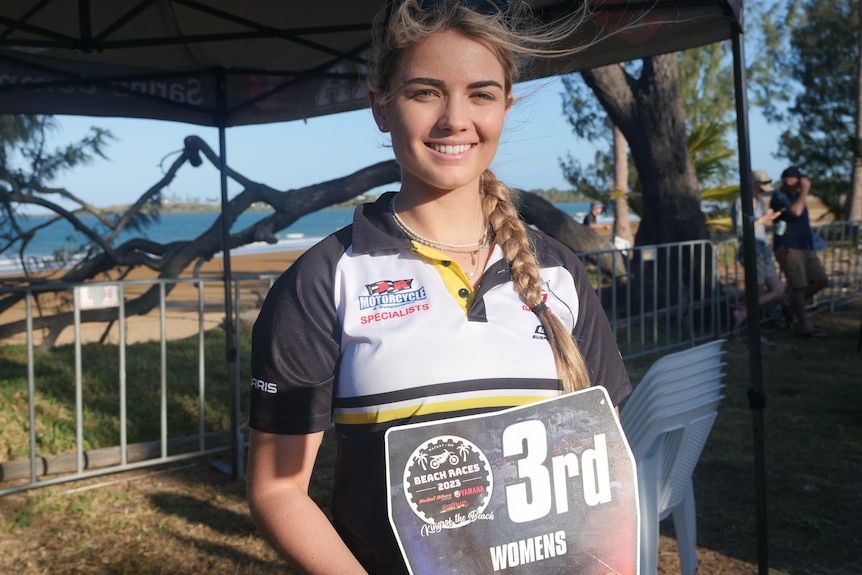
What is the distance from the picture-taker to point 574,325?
1446 millimetres

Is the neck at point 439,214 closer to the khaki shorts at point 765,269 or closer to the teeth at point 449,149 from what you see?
the teeth at point 449,149

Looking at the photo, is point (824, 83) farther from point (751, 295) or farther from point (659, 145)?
point (751, 295)

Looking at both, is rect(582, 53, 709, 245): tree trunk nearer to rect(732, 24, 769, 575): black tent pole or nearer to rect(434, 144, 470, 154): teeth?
rect(732, 24, 769, 575): black tent pole

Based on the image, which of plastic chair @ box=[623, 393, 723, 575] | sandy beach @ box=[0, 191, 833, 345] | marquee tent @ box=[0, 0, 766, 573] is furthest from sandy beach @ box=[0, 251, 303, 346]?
plastic chair @ box=[623, 393, 723, 575]

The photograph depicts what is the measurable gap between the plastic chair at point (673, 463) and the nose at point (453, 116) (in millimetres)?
2058

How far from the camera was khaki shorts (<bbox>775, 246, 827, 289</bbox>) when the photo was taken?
8.81 meters

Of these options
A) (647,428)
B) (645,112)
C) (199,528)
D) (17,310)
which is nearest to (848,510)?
(647,428)

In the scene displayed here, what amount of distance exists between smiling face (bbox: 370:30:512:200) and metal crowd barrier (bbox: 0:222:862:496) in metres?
3.40

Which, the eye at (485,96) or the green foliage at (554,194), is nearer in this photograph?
the eye at (485,96)

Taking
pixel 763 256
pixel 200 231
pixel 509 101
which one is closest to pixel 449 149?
pixel 509 101

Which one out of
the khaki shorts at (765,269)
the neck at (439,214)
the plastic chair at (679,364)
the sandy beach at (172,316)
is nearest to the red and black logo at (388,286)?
the neck at (439,214)

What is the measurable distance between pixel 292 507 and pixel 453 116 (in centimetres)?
69

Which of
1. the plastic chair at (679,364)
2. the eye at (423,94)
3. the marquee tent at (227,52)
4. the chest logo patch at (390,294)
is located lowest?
the plastic chair at (679,364)

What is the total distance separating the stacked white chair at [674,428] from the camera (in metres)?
3.05
